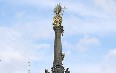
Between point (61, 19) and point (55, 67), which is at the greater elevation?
point (61, 19)

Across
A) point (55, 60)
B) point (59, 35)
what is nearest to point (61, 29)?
point (59, 35)

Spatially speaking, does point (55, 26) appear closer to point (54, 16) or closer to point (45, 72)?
point (54, 16)

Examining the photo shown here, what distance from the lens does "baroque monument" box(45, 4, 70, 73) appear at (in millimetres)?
110688

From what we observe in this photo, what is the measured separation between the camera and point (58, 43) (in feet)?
377

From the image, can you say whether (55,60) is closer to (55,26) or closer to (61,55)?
(61,55)

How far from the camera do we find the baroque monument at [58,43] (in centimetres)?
11069

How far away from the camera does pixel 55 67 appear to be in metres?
111

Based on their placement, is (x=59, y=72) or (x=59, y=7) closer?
(x=59, y=72)

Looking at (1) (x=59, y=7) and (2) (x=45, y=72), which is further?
(1) (x=59, y=7)

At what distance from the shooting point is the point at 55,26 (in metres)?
116

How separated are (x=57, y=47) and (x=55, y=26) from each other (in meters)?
5.56

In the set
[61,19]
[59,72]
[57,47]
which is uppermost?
[61,19]

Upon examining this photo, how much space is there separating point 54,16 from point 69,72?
15.1 m

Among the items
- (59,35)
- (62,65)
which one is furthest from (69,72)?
(59,35)
